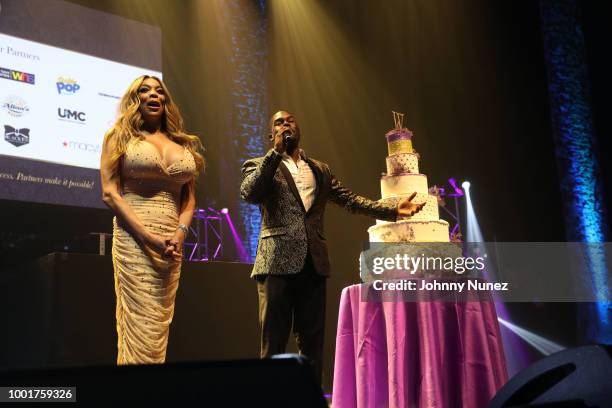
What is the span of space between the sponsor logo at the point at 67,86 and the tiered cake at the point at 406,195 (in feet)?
9.05

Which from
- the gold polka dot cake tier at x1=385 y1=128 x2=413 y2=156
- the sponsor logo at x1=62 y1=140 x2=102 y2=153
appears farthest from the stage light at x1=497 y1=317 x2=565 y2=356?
the sponsor logo at x1=62 y1=140 x2=102 y2=153

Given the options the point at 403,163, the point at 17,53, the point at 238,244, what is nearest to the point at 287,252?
the point at 403,163

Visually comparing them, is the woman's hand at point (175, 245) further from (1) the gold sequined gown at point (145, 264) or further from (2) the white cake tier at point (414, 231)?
(2) the white cake tier at point (414, 231)

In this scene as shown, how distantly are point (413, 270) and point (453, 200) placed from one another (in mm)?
4459

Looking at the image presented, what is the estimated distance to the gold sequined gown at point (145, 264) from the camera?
281cm

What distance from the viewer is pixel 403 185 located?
154 inches

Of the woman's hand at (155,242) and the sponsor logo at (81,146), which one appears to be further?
the sponsor logo at (81,146)

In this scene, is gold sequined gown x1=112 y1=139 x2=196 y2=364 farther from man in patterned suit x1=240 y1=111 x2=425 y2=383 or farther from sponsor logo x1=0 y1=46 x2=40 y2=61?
sponsor logo x1=0 y1=46 x2=40 y2=61

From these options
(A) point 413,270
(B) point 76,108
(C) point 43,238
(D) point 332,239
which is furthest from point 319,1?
(A) point 413,270

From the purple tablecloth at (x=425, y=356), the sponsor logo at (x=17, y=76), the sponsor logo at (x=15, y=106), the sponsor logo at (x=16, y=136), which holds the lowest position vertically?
the purple tablecloth at (x=425, y=356)

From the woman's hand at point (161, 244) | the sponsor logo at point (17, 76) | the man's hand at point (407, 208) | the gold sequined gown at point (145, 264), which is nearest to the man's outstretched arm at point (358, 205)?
the man's hand at point (407, 208)

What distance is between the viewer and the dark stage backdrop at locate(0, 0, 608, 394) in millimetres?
6434

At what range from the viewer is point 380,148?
7133mm

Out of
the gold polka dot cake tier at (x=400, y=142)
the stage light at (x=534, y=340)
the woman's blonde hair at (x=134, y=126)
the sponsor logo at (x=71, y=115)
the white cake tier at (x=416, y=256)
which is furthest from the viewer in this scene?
the stage light at (x=534, y=340)
